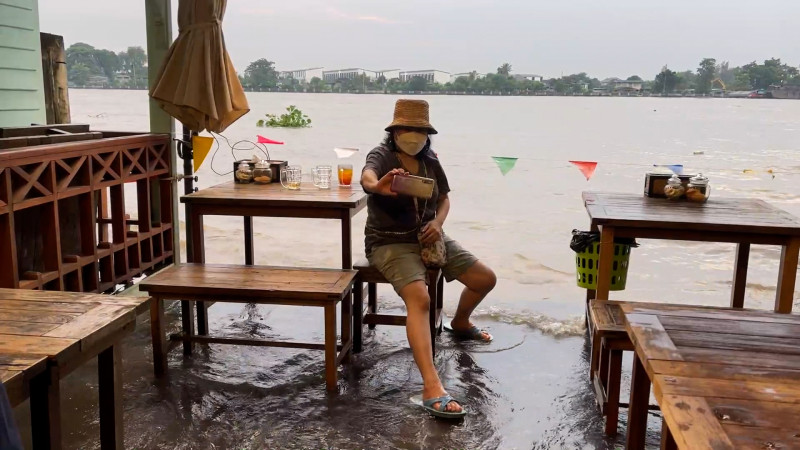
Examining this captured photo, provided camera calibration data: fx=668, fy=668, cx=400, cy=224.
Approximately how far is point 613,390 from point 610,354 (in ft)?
0.55

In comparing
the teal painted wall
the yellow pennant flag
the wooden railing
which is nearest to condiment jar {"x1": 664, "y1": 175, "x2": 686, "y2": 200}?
the yellow pennant flag

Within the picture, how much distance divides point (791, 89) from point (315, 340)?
7.44 metres

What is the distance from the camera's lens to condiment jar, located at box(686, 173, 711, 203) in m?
3.98

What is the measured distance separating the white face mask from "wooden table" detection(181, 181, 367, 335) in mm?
382

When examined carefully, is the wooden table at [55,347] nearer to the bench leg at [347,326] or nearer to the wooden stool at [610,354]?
the bench leg at [347,326]

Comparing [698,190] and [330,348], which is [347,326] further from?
[698,190]

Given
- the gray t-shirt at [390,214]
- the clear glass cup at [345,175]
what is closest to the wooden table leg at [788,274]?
the gray t-shirt at [390,214]

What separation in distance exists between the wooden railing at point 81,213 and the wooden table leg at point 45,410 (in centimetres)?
186

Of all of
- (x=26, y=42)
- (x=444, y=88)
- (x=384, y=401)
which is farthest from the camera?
(x=444, y=88)

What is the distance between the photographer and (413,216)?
3686 mm

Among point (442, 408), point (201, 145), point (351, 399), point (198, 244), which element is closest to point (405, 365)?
point (351, 399)

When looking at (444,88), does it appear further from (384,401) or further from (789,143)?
(789,143)

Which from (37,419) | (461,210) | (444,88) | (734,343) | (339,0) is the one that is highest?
(339,0)

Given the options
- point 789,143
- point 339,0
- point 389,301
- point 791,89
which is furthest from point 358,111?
point 389,301
